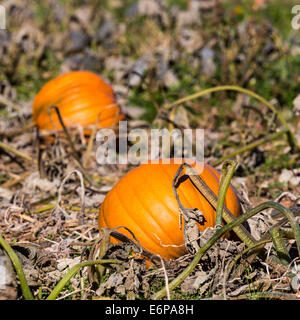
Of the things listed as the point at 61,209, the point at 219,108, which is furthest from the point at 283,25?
the point at 61,209

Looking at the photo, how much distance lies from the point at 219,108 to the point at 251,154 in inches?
50.1

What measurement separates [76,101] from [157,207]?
208 centimetres

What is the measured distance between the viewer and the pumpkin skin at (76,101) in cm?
427

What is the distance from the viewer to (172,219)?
2.44 m

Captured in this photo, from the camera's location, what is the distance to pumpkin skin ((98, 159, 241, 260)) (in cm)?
245

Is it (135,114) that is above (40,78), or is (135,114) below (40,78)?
below
